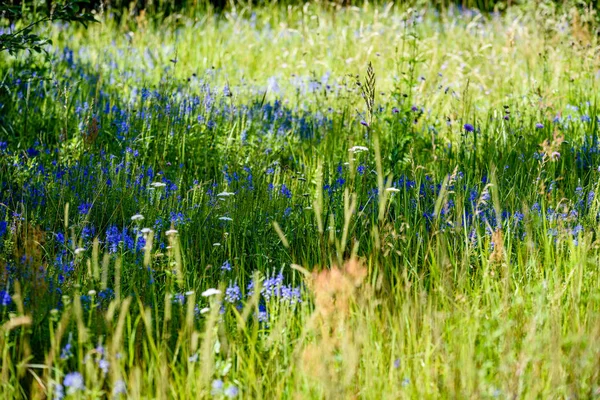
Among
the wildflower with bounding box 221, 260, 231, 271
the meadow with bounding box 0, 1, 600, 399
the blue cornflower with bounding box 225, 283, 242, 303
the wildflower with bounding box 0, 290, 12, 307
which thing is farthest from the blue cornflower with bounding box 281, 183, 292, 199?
the wildflower with bounding box 0, 290, 12, 307

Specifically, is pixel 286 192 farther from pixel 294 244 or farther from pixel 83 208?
pixel 83 208

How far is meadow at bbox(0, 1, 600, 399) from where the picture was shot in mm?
1792

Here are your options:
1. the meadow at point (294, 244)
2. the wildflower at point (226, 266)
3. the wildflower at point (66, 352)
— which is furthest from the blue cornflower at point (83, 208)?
the wildflower at point (66, 352)

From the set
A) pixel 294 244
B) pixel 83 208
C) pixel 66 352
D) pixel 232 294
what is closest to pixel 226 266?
pixel 232 294

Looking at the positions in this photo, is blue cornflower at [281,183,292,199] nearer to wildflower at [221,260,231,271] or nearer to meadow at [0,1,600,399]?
meadow at [0,1,600,399]

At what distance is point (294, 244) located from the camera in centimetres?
279

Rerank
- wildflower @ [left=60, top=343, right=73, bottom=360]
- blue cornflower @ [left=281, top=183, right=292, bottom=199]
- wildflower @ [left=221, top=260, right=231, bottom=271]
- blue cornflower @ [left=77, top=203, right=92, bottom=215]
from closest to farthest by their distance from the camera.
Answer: wildflower @ [left=60, top=343, right=73, bottom=360]
wildflower @ [left=221, top=260, right=231, bottom=271]
blue cornflower @ [left=77, top=203, right=92, bottom=215]
blue cornflower @ [left=281, top=183, right=292, bottom=199]

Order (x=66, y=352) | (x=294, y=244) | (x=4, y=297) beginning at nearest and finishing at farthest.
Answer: (x=66, y=352) → (x=4, y=297) → (x=294, y=244)

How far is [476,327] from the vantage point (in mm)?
1860

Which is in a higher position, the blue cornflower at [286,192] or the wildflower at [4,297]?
the blue cornflower at [286,192]

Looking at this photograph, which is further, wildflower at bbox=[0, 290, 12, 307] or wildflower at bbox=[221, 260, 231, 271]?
wildflower at bbox=[221, 260, 231, 271]

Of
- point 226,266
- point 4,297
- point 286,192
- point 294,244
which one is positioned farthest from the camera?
point 286,192

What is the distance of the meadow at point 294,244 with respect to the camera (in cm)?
179

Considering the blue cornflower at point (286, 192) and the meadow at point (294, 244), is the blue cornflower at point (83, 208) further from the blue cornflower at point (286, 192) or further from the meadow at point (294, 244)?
the blue cornflower at point (286, 192)
